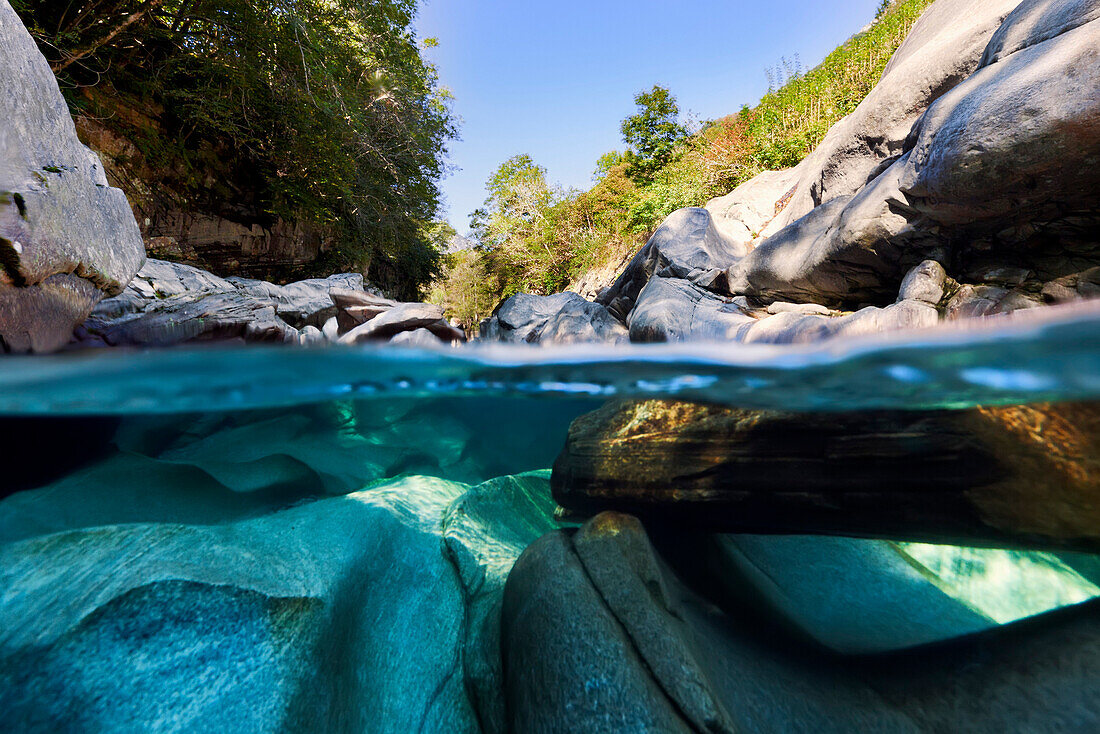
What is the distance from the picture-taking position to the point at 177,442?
4.73 metres

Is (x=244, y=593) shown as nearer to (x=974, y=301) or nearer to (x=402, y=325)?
(x=402, y=325)

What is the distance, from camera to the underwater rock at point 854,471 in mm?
2215

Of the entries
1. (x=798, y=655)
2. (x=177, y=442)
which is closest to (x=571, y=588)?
(x=798, y=655)

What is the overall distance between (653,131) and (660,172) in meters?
1.98

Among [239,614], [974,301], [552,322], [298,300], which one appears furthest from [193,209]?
[974,301]

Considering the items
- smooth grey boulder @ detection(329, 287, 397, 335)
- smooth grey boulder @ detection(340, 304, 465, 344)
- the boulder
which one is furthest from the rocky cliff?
the boulder

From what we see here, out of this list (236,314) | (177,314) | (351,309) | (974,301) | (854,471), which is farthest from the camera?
(351,309)

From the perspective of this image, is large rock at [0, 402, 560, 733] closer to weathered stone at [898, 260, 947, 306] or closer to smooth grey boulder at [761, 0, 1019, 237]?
weathered stone at [898, 260, 947, 306]

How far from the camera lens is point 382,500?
162 inches

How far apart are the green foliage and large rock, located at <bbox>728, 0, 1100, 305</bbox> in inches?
301

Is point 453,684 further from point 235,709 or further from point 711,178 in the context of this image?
point 711,178

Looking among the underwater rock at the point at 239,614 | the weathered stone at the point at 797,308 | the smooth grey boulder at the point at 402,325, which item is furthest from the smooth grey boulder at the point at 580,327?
the underwater rock at the point at 239,614

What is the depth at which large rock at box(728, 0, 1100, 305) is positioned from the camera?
409 centimetres

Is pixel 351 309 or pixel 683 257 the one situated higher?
pixel 683 257
